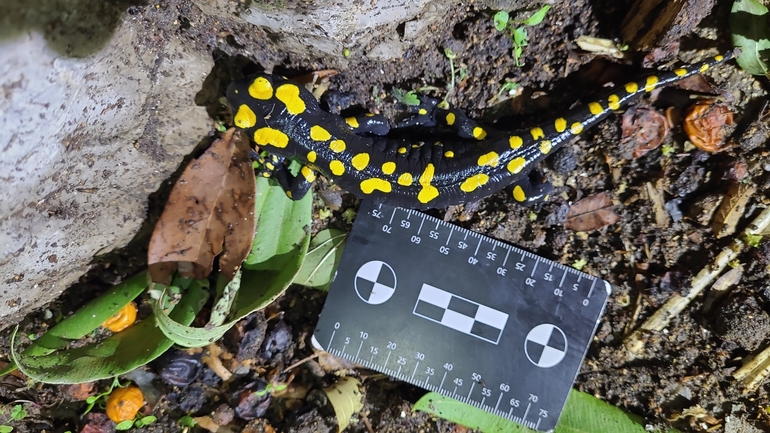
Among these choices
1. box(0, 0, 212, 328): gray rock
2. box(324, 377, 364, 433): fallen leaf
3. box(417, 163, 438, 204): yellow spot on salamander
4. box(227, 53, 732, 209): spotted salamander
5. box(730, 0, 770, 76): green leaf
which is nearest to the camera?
box(0, 0, 212, 328): gray rock

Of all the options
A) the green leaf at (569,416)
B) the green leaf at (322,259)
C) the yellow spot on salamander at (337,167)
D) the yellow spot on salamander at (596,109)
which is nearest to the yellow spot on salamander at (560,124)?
the yellow spot on salamander at (596,109)

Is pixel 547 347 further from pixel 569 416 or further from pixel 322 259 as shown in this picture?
pixel 322 259

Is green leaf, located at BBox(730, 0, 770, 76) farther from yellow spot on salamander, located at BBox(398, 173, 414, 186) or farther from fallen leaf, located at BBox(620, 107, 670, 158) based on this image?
yellow spot on salamander, located at BBox(398, 173, 414, 186)

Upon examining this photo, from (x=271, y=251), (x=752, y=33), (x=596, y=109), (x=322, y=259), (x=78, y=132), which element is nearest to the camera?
(x=78, y=132)

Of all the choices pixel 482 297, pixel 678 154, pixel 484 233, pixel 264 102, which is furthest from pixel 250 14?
pixel 678 154

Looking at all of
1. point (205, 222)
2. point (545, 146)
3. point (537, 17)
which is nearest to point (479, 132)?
point (545, 146)

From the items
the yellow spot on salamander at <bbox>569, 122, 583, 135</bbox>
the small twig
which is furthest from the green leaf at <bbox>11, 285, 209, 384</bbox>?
the small twig
